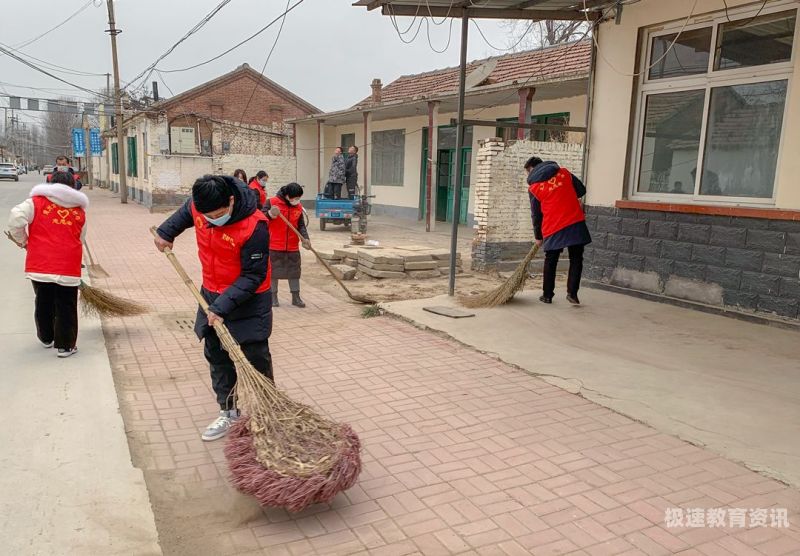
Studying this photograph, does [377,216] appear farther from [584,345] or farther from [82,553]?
[82,553]

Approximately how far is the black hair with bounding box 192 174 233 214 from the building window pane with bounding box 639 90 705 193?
5.27 m

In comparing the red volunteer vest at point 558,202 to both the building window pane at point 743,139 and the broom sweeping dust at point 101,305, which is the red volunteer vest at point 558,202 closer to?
the building window pane at point 743,139

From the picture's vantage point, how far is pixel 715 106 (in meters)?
6.11

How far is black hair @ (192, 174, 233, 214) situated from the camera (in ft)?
9.66

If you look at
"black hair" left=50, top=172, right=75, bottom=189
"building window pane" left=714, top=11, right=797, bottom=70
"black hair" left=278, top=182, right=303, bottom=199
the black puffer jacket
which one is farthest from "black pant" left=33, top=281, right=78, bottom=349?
"building window pane" left=714, top=11, right=797, bottom=70

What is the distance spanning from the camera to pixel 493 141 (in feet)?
31.1

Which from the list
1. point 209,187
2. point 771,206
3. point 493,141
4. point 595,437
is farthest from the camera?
point 493,141

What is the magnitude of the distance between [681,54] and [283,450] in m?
6.04

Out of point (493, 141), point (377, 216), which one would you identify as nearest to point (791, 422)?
point (493, 141)

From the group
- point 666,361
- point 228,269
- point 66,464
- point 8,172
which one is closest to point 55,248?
point 66,464

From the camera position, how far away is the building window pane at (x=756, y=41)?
5.46 meters

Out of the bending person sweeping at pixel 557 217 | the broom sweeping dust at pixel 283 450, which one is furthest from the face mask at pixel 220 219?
the bending person sweeping at pixel 557 217

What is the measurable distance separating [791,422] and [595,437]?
1.19 m

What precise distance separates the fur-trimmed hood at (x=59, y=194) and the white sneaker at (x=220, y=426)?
7.74 feet
